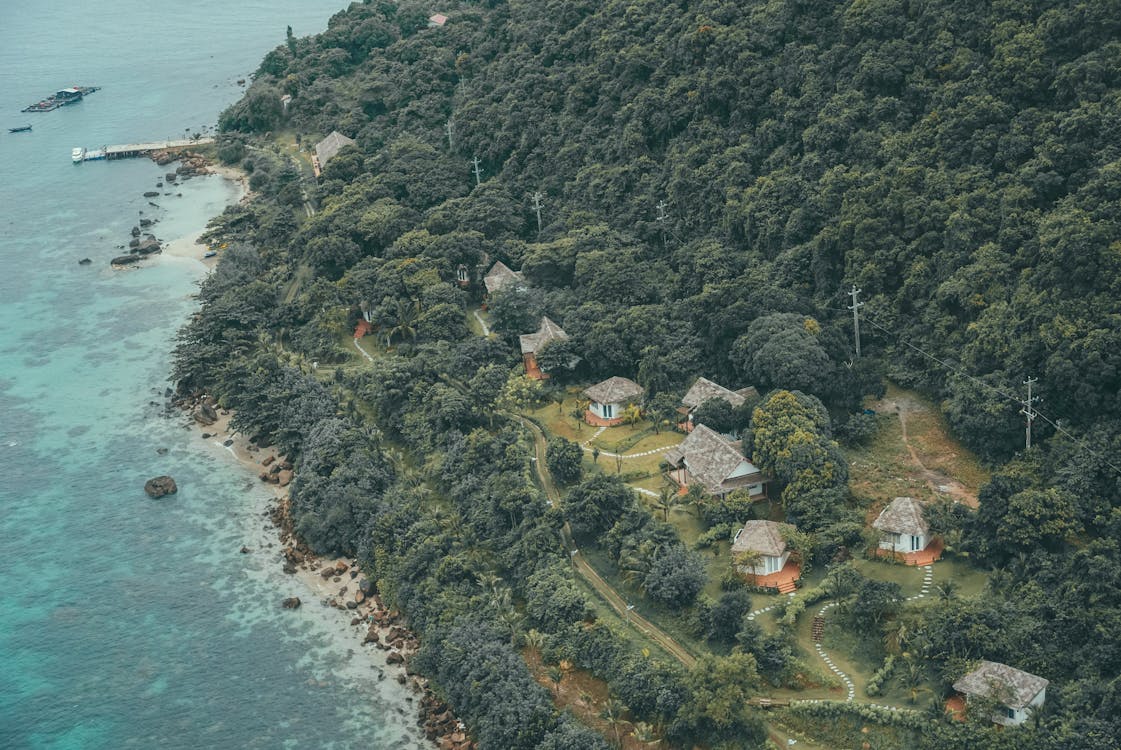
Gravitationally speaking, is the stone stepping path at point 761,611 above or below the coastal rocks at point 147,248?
below

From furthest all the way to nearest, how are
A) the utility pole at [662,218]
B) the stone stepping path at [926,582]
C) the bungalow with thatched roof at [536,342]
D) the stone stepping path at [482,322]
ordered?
the utility pole at [662,218] → the stone stepping path at [482,322] → the bungalow with thatched roof at [536,342] → the stone stepping path at [926,582]

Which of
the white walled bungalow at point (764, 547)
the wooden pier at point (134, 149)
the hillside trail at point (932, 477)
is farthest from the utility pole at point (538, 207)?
the wooden pier at point (134, 149)

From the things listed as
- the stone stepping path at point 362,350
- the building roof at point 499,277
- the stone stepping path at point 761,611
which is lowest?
the stone stepping path at point 761,611

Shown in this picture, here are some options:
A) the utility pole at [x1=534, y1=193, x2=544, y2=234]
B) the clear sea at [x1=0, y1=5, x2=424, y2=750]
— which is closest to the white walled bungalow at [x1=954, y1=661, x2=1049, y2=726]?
the clear sea at [x1=0, y1=5, x2=424, y2=750]

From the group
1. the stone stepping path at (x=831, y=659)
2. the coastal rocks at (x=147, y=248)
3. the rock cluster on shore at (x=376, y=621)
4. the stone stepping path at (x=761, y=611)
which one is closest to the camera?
the stone stepping path at (x=831, y=659)

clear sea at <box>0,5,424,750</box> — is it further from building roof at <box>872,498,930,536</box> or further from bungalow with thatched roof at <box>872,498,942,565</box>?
building roof at <box>872,498,930,536</box>

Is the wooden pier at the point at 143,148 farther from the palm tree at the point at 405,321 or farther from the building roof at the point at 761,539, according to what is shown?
the building roof at the point at 761,539

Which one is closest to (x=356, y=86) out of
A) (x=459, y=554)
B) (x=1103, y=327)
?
(x=459, y=554)
